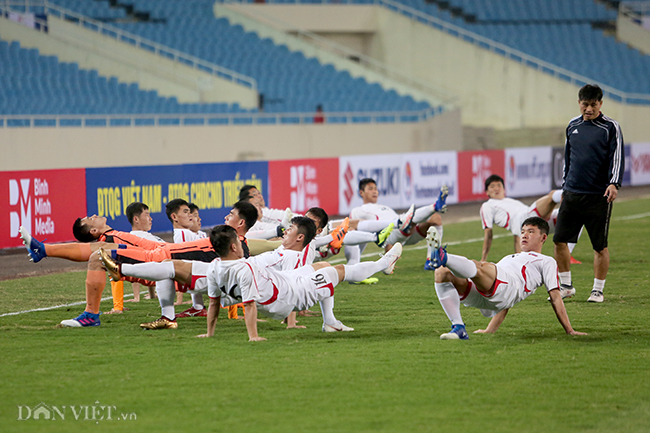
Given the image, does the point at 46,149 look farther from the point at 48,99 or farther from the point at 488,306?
the point at 488,306

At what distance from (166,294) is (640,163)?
2477 centimetres

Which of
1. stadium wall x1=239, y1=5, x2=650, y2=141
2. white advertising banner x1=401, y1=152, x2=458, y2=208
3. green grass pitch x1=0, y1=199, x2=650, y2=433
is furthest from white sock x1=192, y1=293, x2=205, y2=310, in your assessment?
stadium wall x1=239, y1=5, x2=650, y2=141

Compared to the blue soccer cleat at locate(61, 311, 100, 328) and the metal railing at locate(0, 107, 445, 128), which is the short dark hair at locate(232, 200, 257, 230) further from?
the metal railing at locate(0, 107, 445, 128)

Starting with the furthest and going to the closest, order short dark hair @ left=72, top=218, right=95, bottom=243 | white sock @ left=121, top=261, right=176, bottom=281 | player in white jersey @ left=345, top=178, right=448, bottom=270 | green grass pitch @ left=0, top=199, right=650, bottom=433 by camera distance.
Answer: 1. player in white jersey @ left=345, top=178, right=448, bottom=270
2. short dark hair @ left=72, top=218, right=95, bottom=243
3. white sock @ left=121, top=261, right=176, bottom=281
4. green grass pitch @ left=0, top=199, right=650, bottom=433

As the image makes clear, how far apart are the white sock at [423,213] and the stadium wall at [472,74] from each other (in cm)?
2451

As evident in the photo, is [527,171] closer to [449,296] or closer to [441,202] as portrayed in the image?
[441,202]

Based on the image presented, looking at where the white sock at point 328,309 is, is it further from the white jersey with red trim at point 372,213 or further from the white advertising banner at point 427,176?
the white advertising banner at point 427,176

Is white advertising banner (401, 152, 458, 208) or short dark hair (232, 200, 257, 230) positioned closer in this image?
short dark hair (232, 200, 257, 230)

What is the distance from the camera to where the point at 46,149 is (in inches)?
803

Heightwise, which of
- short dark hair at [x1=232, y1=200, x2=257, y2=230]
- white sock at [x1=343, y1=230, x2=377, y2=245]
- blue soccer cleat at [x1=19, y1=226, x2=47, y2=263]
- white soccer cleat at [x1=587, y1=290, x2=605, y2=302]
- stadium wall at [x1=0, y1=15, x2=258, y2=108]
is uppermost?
stadium wall at [x1=0, y1=15, x2=258, y2=108]

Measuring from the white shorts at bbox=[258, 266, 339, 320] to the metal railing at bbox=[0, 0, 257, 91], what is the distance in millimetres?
19803

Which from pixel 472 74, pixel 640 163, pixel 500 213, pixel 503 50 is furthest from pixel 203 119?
pixel 640 163

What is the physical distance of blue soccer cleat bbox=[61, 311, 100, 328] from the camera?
8.11m

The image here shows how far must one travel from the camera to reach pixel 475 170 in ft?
78.2
